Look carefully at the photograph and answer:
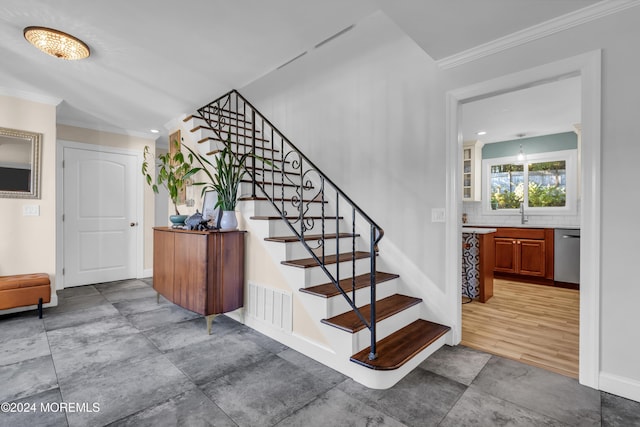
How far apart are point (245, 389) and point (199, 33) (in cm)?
259

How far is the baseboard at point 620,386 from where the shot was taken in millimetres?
1859

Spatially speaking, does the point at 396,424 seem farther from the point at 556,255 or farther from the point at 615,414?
the point at 556,255

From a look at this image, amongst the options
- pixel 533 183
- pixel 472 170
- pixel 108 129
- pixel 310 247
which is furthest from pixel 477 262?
pixel 108 129

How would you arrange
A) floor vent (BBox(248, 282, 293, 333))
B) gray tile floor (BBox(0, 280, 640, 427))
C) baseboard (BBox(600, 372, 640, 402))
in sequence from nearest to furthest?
gray tile floor (BBox(0, 280, 640, 427)), baseboard (BBox(600, 372, 640, 402)), floor vent (BBox(248, 282, 293, 333))

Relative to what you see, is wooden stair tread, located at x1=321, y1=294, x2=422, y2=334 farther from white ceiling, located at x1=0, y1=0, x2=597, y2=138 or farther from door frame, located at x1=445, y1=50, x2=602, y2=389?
white ceiling, located at x1=0, y1=0, x2=597, y2=138

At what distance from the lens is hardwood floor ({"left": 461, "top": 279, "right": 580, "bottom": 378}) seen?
240 centimetres

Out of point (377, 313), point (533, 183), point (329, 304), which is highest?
point (533, 183)

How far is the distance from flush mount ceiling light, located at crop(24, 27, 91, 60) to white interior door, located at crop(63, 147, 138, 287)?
2.56 meters

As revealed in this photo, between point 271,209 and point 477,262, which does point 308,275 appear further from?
point 477,262

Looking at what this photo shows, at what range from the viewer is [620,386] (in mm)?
1900

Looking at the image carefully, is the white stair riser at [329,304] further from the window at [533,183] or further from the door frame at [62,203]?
the window at [533,183]

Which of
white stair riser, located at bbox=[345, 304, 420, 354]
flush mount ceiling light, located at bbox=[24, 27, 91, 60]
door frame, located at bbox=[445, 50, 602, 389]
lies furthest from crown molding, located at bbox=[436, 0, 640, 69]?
flush mount ceiling light, located at bbox=[24, 27, 91, 60]

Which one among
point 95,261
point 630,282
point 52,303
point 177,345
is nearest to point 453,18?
point 630,282

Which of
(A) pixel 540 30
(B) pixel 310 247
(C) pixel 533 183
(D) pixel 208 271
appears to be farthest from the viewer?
(C) pixel 533 183
